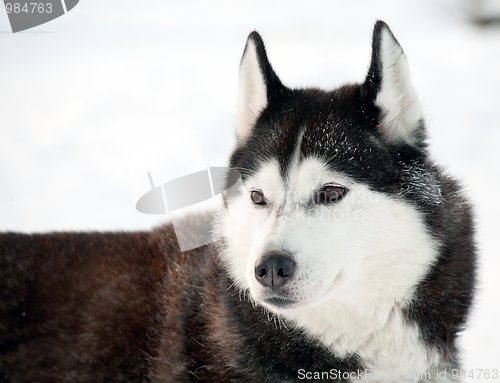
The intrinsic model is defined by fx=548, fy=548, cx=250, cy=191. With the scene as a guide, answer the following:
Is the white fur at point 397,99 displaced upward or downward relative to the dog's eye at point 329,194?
upward

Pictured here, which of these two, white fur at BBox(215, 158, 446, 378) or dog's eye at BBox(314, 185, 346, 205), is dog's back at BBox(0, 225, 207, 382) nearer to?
white fur at BBox(215, 158, 446, 378)

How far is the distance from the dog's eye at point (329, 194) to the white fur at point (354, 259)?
0.09 feet

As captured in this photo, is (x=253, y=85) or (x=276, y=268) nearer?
(x=276, y=268)

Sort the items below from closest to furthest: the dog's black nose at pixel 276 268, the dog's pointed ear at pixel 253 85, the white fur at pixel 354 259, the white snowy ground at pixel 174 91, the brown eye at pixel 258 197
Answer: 1. the dog's black nose at pixel 276 268
2. the white fur at pixel 354 259
3. the brown eye at pixel 258 197
4. the dog's pointed ear at pixel 253 85
5. the white snowy ground at pixel 174 91

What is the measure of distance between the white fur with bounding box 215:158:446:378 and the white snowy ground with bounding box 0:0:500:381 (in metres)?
1.41

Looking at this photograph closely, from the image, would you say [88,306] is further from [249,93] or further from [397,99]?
[397,99]

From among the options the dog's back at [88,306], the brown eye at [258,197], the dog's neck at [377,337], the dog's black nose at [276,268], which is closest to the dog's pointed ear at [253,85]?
the brown eye at [258,197]

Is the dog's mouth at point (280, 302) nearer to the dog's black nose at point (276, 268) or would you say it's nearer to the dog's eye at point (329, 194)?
the dog's black nose at point (276, 268)

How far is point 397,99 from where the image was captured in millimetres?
3043

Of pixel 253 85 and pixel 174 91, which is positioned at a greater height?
pixel 253 85

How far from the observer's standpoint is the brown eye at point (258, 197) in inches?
121

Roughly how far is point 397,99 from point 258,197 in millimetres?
945

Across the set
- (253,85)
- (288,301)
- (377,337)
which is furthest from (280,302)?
(253,85)

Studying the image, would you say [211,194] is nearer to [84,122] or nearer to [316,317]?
[316,317]
